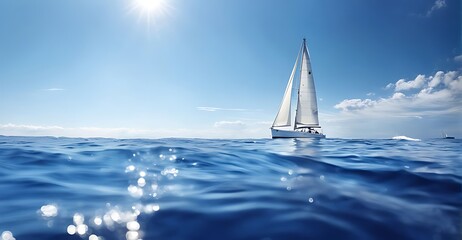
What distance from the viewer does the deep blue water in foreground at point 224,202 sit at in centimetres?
262

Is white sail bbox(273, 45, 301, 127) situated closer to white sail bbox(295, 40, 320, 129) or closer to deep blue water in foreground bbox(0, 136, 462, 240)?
white sail bbox(295, 40, 320, 129)

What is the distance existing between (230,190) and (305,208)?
1.36 metres

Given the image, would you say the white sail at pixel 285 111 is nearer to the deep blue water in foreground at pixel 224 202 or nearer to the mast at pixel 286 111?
the mast at pixel 286 111

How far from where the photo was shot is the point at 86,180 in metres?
4.79

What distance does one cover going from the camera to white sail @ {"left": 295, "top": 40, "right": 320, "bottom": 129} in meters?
42.4

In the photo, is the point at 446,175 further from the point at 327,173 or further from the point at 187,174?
the point at 187,174

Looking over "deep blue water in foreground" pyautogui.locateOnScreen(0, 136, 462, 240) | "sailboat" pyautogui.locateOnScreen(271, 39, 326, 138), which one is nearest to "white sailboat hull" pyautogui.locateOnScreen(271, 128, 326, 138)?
"sailboat" pyautogui.locateOnScreen(271, 39, 326, 138)

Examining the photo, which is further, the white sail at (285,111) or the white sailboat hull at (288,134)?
the white sail at (285,111)

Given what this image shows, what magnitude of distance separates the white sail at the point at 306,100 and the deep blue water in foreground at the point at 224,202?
38.2 metres

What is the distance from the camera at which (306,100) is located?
43.4 m

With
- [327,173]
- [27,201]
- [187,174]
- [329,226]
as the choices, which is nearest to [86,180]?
[27,201]

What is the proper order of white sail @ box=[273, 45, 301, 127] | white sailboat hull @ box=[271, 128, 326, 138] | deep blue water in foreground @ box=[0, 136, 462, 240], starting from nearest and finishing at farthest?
deep blue water in foreground @ box=[0, 136, 462, 240]
white sailboat hull @ box=[271, 128, 326, 138]
white sail @ box=[273, 45, 301, 127]

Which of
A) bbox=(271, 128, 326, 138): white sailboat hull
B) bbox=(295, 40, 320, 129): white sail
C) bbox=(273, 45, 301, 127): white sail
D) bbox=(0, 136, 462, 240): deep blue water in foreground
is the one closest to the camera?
bbox=(0, 136, 462, 240): deep blue water in foreground

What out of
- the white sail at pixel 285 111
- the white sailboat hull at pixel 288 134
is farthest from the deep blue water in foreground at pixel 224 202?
the white sail at pixel 285 111
